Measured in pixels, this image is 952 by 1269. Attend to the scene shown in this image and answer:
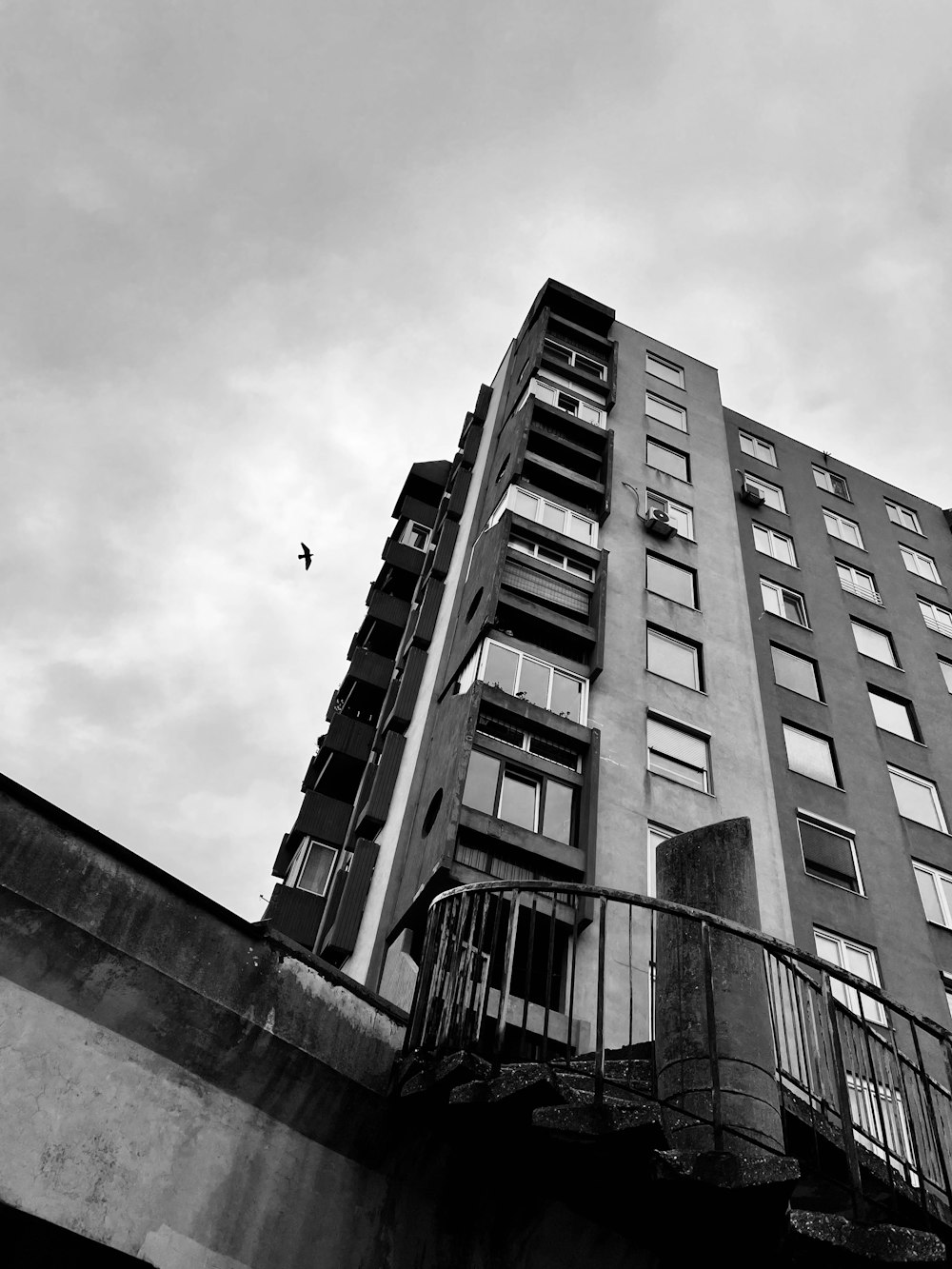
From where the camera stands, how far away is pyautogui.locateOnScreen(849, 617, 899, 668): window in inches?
1166

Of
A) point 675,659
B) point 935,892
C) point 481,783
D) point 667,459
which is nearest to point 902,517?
point 667,459

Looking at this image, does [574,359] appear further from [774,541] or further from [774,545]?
[774,545]

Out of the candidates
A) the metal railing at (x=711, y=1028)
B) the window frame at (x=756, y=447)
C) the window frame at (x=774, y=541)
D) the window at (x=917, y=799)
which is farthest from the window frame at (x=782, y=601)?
the metal railing at (x=711, y=1028)

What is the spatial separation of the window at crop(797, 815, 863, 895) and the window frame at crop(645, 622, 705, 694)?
4109 mm

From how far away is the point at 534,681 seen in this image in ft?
75.8

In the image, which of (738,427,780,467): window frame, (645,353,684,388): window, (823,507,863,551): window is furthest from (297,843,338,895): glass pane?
(645,353,684,388): window

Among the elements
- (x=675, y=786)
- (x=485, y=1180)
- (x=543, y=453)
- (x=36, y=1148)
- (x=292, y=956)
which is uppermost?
(x=543, y=453)

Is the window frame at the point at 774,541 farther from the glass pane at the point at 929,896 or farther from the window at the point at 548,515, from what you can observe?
the glass pane at the point at 929,896

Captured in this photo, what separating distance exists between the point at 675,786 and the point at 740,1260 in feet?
52.2

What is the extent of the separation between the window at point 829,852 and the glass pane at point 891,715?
192 inches

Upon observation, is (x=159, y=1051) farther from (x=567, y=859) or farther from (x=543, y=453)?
(x=543, y=453)

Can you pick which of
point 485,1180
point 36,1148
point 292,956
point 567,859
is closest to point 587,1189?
point 485,1180

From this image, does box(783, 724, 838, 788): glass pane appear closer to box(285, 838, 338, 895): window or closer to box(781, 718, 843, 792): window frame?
box(781, 718, 843, 792): window frame

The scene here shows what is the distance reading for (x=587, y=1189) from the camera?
7523 millimetres
